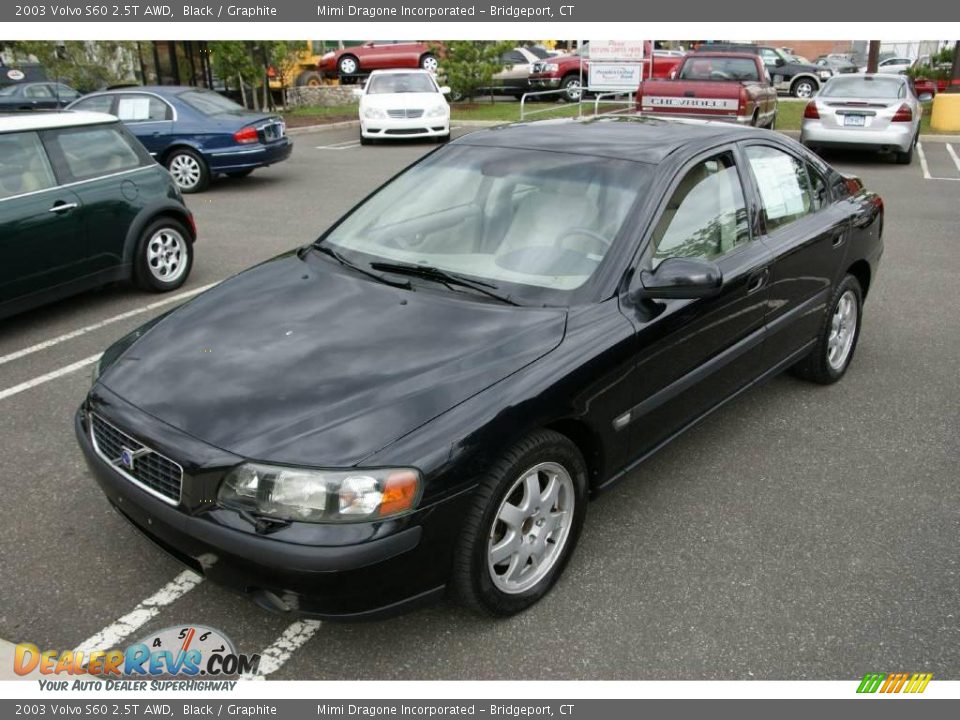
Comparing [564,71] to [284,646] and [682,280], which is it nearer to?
[682,280]

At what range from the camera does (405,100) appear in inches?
643

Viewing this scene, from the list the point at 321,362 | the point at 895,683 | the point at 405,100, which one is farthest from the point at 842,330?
the point at 405,100

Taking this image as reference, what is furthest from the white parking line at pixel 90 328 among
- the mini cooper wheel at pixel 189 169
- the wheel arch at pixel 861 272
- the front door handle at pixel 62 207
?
the mini cooper wheel at pixel 189 169

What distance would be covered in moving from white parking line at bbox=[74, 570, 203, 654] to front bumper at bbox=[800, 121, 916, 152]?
534 inches

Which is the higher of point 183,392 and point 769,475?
point 183,392

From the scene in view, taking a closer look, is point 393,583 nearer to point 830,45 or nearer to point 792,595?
point 792,595

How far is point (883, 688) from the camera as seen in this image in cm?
278

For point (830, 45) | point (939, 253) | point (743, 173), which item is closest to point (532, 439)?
point (743, 173)

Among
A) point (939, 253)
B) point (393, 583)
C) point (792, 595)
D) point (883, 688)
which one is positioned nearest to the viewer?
point (393, 583)

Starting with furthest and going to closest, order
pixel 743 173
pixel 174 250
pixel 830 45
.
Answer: pixel 830 45, pixel 174 250, pixel 743 173

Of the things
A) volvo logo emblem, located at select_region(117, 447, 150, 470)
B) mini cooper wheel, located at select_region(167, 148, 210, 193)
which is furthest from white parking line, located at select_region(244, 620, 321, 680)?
mini cooper wheel, located at select_region(167, 148, 210, 193)

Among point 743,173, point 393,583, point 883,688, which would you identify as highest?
point 743,173

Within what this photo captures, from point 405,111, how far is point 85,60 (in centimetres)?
1366

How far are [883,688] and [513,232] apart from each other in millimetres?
2214
